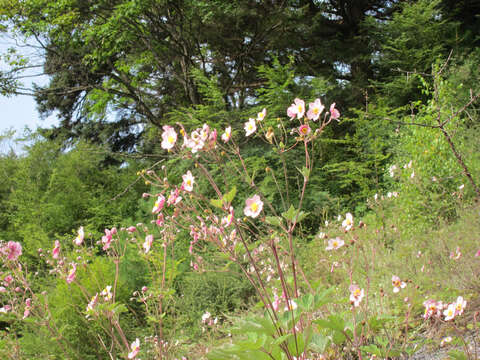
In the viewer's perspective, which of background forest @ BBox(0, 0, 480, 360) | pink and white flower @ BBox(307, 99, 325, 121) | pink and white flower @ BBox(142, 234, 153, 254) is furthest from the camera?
background forest @ BBox(0, 0, 480, 360)

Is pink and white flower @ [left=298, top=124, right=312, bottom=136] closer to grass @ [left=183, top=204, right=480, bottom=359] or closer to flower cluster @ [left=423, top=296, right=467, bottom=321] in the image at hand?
grass @ [left=183, top=204, right=480, bottom=359]

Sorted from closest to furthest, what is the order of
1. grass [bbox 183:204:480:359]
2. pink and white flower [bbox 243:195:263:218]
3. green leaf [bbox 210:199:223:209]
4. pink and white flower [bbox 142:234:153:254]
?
green leaf [bbox 210:199:223:209] < pink and white flower [bbox 243:195:263:218] < pink and white flower [bbox 142:234:153:254] < grass [bbox 183:204:480:359]

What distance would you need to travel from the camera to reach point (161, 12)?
7484 millimetres

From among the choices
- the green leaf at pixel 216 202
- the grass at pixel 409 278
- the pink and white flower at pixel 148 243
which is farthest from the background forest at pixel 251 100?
the green leaf at pixel 216 202

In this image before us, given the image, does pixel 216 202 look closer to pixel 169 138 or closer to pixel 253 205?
pixel 253 205

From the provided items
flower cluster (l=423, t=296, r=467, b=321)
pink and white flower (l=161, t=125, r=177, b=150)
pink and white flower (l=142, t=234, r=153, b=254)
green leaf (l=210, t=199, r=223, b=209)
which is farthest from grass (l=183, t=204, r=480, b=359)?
pink and white flower (l=161, t=125, r=177, b=150)

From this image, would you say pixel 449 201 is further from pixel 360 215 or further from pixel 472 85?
pixel 472 85

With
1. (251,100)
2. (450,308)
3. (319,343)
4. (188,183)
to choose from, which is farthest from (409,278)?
(251,100)

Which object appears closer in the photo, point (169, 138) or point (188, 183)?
point (188, 183)

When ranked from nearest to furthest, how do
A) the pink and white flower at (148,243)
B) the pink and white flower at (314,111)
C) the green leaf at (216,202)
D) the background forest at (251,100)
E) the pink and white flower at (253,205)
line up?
the green leaf at (216,202) → the pink and white flower at (253,205) → the pink and white flower at (314,111) → the pink and white flower at (148,243) → the background forest at (251,100)

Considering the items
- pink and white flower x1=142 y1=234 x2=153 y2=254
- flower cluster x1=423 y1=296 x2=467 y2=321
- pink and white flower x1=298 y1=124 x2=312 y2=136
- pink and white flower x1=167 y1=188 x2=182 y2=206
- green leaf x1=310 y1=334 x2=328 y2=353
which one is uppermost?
pink and white flower x1=298 y1=124 x2=312 y2=136

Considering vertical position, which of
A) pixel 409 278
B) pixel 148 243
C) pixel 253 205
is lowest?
pixel 409 278

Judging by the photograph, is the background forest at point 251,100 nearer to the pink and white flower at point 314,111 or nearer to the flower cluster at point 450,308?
the flower cluster at point 450,308

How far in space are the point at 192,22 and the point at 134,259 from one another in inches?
212
